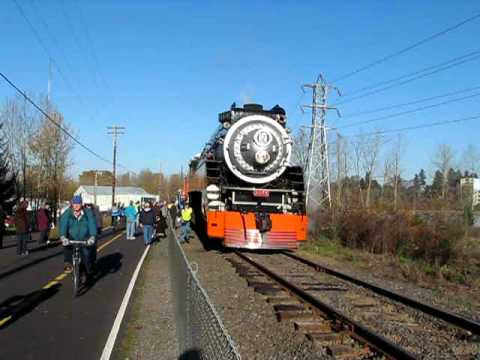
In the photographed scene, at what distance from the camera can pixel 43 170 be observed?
5006 centimetres

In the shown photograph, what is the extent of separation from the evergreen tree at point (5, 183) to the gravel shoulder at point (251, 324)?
3054 cm

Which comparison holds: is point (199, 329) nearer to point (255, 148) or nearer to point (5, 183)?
point (255, 148)

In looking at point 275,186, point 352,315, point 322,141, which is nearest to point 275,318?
point 352,315

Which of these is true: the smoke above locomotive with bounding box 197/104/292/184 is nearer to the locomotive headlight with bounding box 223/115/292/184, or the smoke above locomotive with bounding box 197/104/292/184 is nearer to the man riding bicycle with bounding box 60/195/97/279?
the locomotive headlight with bounding box 223/115/292/184

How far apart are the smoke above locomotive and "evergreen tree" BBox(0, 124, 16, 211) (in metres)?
27.5

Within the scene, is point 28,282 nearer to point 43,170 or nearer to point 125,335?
point 125,335

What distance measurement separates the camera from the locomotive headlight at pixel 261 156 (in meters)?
15.4

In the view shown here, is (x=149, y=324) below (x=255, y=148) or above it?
below

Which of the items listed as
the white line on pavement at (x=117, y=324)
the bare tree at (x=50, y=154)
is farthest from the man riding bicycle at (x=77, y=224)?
the bare tree at (x=50, y=154)

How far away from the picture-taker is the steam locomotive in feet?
50.1

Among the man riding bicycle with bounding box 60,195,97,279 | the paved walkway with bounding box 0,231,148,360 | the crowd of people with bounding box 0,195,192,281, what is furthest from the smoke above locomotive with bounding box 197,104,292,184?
the man riding bicycle with bounding box 60,195,97,279

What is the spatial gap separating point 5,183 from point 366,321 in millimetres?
36770

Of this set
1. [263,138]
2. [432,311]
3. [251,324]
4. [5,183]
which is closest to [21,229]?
[263,138]

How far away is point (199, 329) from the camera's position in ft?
16.0
